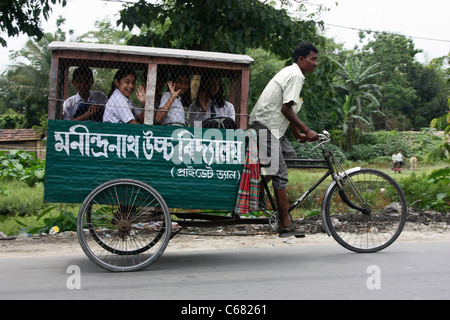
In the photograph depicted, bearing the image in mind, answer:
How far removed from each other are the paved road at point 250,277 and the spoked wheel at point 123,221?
200 mm

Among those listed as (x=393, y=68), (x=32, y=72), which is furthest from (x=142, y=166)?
(x=393, y=68)

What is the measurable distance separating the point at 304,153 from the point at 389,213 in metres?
24.3

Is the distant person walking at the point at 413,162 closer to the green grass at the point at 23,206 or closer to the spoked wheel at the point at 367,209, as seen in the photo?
the green grass at the point at 23,206

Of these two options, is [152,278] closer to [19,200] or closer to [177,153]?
[177,153]

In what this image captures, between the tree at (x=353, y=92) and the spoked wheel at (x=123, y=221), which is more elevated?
the tree at (x=353, y=92)

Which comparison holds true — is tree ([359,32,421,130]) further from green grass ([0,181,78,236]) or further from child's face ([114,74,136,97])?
child's face ([114,74,136,97])

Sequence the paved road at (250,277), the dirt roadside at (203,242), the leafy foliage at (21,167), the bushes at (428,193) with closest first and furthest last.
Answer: the paved road at (250,277) < the dirt roadside at (203,242) < the bushes at (428,193) < the leafy foliage at (21,167)

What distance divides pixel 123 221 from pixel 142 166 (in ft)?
1.71

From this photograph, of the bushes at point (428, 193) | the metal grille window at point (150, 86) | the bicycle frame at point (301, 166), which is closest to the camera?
the metal grille window at point (150, 86)

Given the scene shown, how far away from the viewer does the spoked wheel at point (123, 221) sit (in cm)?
413

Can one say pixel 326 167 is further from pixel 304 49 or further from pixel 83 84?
pixel 83 84

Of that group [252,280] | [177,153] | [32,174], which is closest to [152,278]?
[252,280]

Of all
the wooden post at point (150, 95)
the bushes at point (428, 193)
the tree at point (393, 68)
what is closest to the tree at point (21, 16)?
the wooden post at point (150, 95)

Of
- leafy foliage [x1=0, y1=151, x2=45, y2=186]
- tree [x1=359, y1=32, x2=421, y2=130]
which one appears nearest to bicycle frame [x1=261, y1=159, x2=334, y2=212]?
leafy foliage [x1=0, y1=151, x2=45, y2=186]
